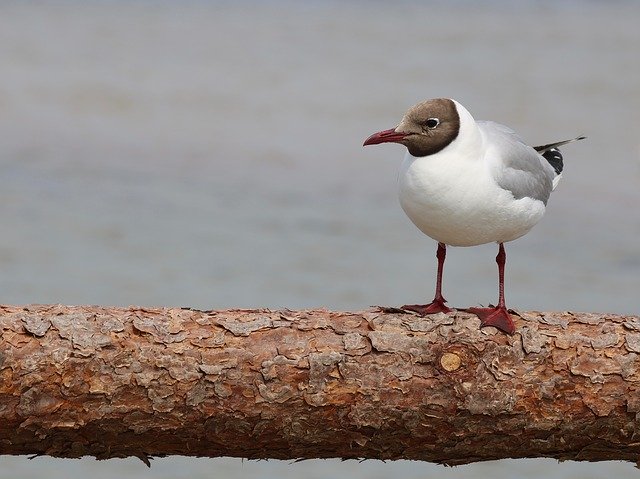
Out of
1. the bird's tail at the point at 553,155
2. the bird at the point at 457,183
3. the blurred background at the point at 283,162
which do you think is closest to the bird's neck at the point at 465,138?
the bird at the point at 457,183

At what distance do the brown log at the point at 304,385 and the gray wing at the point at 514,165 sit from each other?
461 mm

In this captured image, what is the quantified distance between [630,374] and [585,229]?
4.60 metres

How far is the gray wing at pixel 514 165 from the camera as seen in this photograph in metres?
3.66

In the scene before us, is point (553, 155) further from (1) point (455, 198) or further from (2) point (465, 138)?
(1) point (455, 198)

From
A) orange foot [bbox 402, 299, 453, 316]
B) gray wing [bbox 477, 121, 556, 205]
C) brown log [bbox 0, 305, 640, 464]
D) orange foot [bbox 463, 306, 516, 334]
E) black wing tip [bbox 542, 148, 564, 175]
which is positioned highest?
black wing tip [bbox 542, 148, 564, 175]

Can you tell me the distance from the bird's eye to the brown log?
0.57 m

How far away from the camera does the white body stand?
353 cm

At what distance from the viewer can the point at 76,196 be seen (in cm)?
858

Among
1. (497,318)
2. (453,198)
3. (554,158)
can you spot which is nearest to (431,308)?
(497,318)

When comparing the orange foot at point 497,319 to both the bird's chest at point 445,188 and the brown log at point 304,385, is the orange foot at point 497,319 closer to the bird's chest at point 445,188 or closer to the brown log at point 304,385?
the brown log at point 304,385

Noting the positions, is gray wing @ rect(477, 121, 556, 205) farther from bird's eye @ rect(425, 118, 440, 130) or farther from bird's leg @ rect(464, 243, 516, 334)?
bird's leg @ rect(464, 243, 516, 334)

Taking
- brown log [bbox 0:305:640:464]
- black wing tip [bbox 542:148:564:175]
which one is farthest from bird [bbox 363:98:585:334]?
black wing tip [bbox 542:148:564:175]

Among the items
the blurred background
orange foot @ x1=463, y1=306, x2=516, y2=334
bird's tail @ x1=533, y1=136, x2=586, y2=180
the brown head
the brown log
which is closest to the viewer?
the brown log

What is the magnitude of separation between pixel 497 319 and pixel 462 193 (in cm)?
38
